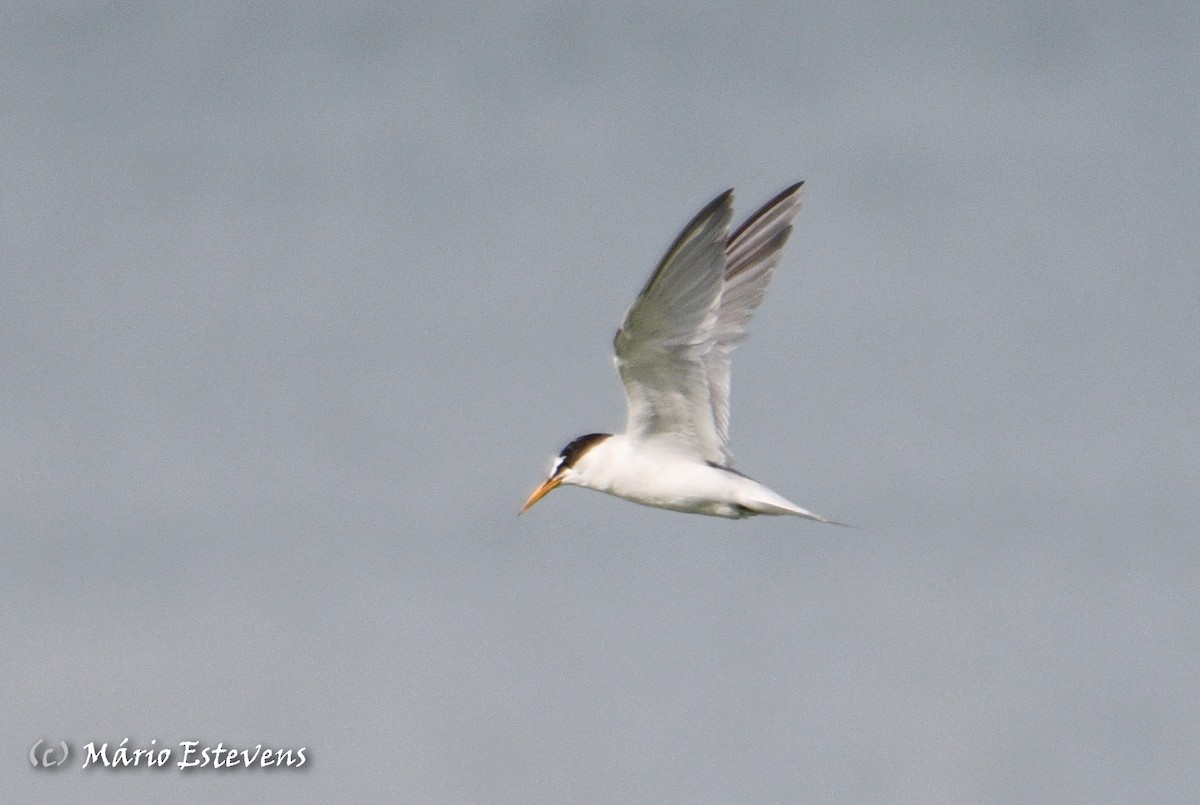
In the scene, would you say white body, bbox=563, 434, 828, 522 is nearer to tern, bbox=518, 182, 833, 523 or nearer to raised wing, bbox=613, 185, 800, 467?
tern, bbox=518, 182, 833, 523

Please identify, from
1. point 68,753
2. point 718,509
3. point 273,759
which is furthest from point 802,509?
point 68,753

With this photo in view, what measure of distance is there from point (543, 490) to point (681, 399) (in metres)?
1.77

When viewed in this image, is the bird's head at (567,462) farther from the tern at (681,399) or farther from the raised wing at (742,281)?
the raised wing at (742,281)

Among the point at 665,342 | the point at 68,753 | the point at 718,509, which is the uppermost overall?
the point at 665,342

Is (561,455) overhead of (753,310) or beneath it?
beneath

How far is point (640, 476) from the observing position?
18.4m

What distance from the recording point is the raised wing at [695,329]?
667 inches

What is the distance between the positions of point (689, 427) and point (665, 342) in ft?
3.70

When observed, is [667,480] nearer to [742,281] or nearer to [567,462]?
[567,462]

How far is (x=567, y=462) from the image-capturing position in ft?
61.8

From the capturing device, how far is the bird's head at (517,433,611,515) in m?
18.7

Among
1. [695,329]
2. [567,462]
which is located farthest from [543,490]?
[695,329]

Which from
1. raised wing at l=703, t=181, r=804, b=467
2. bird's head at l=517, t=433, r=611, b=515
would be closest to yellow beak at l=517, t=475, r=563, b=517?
bird's head at l=517, t=433, r=611, b=515

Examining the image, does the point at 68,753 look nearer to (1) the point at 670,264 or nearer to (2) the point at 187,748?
(2) the point at 187,748
